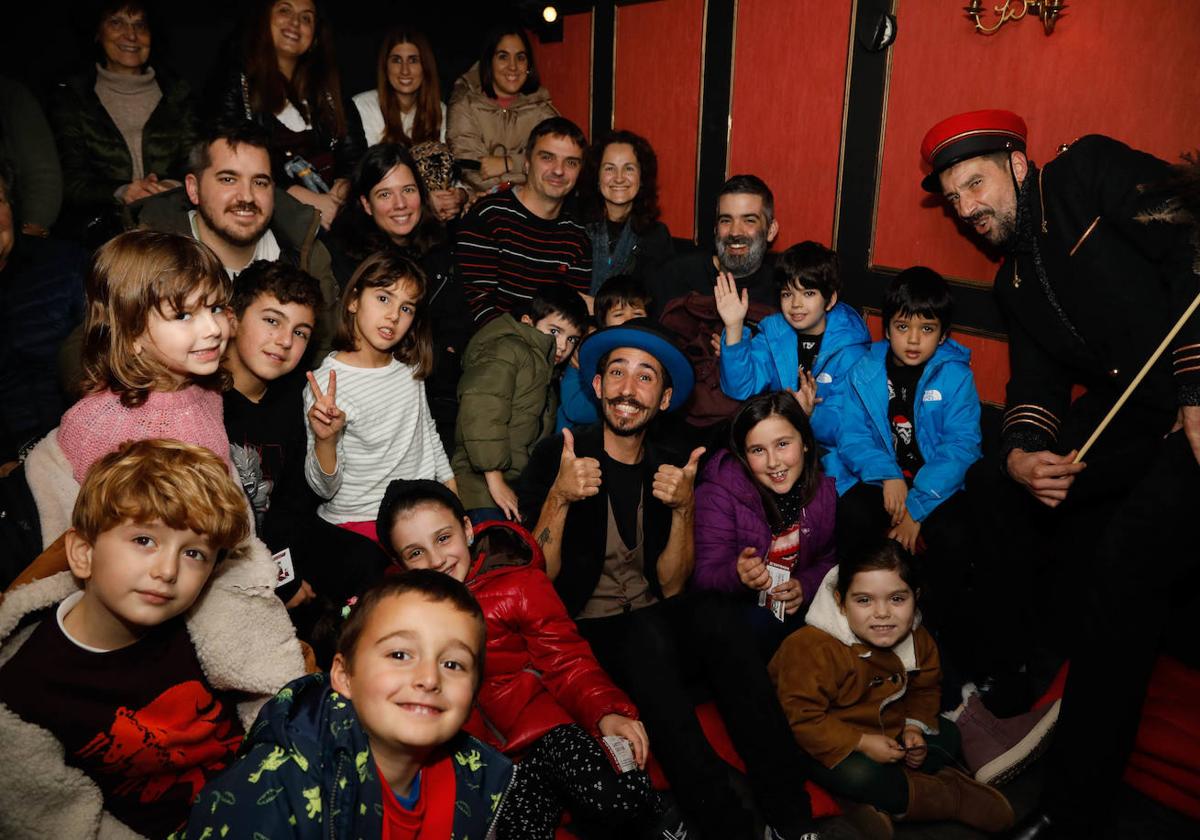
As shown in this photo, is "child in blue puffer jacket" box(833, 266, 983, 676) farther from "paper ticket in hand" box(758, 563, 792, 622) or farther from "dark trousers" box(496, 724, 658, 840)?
"dark trousers" box(496, 724, 658, 840)

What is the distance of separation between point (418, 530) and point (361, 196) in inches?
68.9

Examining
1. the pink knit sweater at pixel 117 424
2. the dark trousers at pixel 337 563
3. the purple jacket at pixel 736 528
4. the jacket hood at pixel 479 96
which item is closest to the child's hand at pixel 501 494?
the dark trousers at pixel 337 563

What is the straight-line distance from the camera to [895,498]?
10.7 ft

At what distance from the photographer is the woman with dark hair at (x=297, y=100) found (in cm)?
399

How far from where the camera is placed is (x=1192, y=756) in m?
2.58

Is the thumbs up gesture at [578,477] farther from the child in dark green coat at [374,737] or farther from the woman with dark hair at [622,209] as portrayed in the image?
the woman with dark hair at [622,209]

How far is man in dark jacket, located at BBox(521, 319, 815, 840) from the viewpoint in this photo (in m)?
2.35

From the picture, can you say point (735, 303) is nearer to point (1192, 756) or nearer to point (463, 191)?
point (463, 191)

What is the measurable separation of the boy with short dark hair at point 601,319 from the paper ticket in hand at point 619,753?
4.98 ft

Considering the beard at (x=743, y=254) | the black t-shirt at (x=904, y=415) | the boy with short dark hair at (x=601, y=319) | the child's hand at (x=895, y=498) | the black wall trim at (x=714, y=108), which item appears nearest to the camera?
the child's hand at (x=895, y=498)

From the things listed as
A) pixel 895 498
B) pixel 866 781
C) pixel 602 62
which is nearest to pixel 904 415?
pixel 895 498

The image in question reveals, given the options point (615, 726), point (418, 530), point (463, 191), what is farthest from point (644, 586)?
point (463, 191)

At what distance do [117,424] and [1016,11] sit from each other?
3.53 metres

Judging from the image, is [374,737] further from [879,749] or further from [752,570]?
[879,749]
